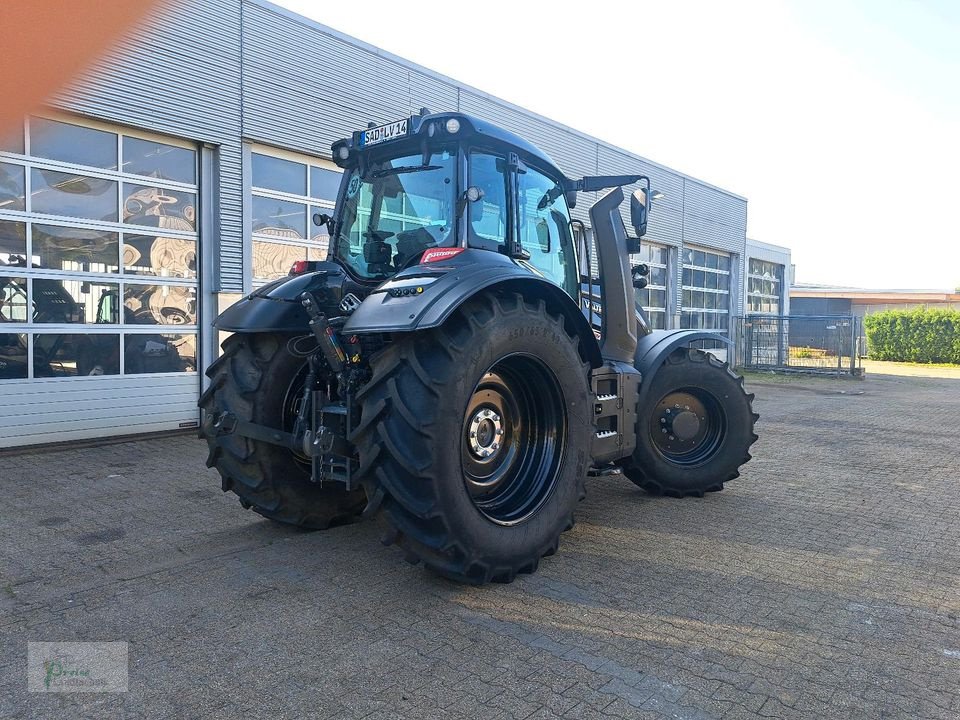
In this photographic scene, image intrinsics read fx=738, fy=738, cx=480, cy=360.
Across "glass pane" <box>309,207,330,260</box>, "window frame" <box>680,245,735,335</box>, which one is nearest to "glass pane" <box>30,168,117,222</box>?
"glass pane" <box>309,207,330,260</box>

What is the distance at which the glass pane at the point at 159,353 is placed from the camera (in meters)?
8.88

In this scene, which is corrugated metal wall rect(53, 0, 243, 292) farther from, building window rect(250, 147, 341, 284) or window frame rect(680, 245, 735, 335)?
window frame rect(680, 245, 735, 335)

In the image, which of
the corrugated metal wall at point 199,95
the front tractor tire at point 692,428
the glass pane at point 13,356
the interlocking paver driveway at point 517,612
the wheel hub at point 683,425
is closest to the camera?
the interlocking paver driveway at point 517,612

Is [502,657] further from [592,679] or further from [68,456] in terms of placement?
[68,456]

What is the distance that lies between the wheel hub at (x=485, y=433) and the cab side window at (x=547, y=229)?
3.92 feet

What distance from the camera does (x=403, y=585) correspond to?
12.8ft

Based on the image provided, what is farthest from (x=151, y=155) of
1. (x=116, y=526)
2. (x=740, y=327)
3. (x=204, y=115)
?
(x=740, y=327)

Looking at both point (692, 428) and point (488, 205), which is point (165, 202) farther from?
point (692, 428)

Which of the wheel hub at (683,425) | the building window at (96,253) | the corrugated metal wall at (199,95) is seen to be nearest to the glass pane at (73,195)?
the building window at (96,253)

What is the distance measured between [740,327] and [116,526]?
68.3ft

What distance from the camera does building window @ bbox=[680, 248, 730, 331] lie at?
67.5 feet

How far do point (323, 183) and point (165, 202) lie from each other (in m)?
2.36

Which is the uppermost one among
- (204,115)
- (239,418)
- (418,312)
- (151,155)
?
(204,115)

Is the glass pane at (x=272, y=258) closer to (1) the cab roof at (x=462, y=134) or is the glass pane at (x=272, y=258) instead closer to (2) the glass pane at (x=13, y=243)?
(2) the glass pane at (x=13, y=243)
